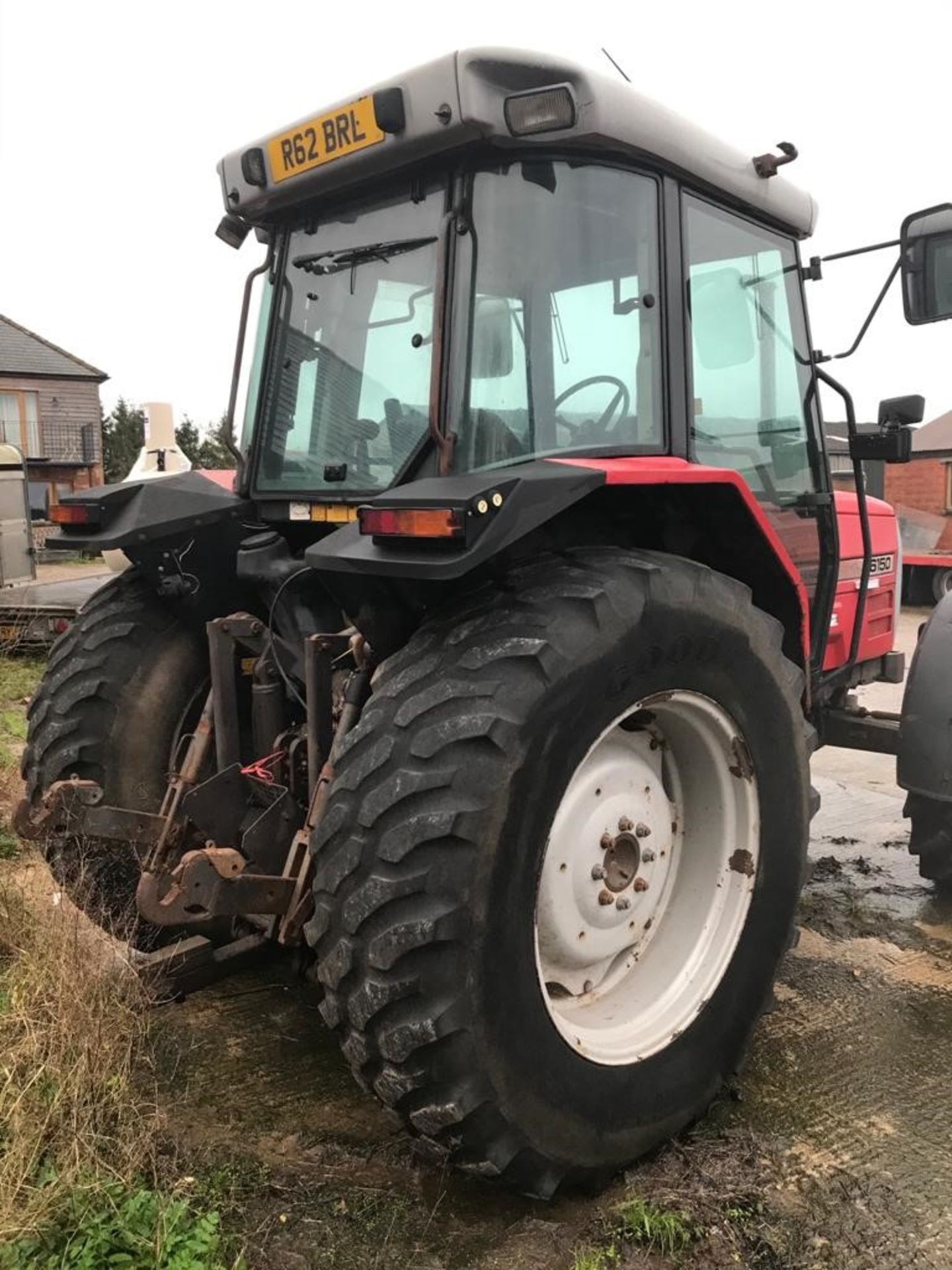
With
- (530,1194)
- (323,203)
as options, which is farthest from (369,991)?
(323,203)

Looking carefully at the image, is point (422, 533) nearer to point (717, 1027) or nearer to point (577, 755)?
point (577, 755)

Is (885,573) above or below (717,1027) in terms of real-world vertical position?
above

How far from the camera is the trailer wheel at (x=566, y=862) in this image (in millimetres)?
1913

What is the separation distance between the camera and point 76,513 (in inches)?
118

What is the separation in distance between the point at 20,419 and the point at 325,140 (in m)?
29.1

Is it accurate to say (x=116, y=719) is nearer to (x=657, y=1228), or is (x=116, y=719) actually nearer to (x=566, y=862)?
(x=566, y=862)

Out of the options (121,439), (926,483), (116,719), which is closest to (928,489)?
(926,483)

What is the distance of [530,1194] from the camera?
2.07 metres

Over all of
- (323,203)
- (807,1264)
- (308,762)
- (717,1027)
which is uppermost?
(323,203)

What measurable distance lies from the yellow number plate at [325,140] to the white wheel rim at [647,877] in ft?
5.16

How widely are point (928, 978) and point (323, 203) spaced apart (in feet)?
10.1

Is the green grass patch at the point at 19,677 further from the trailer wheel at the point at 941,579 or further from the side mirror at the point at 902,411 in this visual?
the trailer wheel at the point at 941,579

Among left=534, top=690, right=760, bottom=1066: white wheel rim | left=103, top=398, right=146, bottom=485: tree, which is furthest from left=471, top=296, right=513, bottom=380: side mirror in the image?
left=103, top=398, right=146, bottom=485: tree

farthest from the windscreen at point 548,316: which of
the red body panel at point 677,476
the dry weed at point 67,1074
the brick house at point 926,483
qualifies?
the brick house at point 926,483
